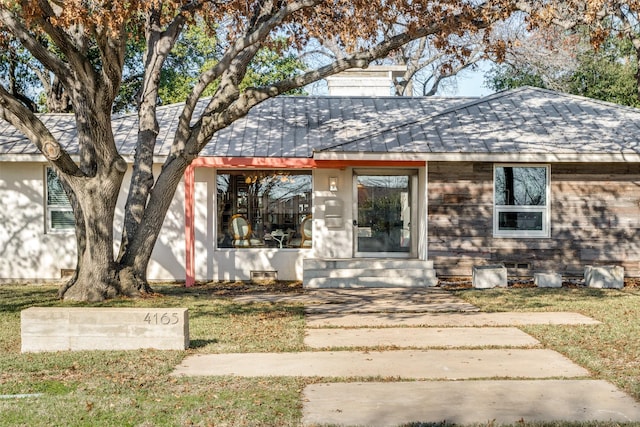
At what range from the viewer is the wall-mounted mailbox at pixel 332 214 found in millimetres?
15688

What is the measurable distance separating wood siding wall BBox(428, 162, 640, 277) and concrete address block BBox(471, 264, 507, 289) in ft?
2.73

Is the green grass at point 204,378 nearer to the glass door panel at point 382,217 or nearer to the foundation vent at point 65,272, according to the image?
the foundation vent at point 65,272

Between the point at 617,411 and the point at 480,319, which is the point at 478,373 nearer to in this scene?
the point at 617,411

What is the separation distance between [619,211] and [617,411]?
1049 cm

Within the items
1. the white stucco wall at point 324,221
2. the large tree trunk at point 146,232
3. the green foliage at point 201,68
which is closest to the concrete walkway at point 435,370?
the large tree trunk at point 146,232

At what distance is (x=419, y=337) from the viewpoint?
28.9 feet

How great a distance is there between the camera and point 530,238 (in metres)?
15.1

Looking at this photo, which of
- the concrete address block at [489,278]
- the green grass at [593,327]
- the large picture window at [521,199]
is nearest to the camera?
the green grass at [593,327]

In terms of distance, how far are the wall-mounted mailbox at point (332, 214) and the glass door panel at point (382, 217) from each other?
48cm

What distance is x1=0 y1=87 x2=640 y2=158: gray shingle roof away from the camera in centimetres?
1472

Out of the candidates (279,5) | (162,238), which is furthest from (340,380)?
(162,238)

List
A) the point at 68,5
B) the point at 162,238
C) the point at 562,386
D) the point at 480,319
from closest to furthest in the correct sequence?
1. the point at 562,386
2. the point at 68,5
3. the point at 480,319
4. the point at 162,238

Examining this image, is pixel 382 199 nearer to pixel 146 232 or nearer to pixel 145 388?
pixel 146 232

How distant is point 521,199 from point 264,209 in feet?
18.0
